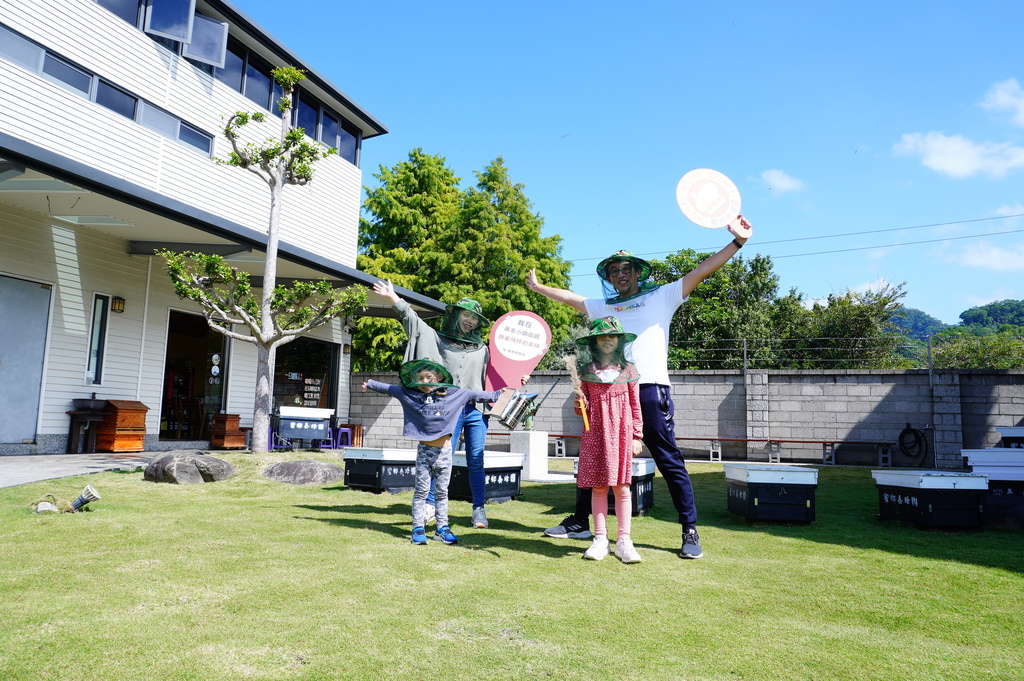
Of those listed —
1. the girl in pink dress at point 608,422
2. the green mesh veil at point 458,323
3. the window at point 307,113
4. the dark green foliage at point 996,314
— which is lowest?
the girl in pink dress at point 608,422

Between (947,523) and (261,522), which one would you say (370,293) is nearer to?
(261,522)

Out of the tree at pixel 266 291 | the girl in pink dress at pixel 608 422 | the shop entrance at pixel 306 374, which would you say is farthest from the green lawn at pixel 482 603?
the shop entrance at pixel 306 374

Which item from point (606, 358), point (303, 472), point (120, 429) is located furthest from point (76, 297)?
point (606, 358)

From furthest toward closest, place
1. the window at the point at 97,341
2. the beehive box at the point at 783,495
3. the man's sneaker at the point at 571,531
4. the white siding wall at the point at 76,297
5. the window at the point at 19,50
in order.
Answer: the window at the point at 97,341 → the window at the point at 19,50 → the white siding wall at the point at 76,297 → the beehive box at the point at 783,495 → the man's sneaker at the point at 571,531

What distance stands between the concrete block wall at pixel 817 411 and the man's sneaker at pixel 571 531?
35.8ft

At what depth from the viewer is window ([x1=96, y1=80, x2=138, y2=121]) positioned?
37.0 ft

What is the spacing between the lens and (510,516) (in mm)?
5504

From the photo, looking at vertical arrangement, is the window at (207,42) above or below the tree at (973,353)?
above

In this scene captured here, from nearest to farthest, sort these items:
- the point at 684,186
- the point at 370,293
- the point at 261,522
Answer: the point at 684,186 → the point at 261,522 → the point at 370,293

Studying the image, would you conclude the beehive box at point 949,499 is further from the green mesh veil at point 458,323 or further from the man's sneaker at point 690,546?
the green mesh veil at point 458,323

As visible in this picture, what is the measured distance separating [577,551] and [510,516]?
1533 millimetres

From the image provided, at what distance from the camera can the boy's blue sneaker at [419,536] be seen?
4078 mm

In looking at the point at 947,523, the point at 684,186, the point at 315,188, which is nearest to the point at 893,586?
the point at 947,523

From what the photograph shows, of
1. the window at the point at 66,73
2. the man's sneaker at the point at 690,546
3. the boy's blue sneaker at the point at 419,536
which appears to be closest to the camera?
the man's sneaker at the point at 690,546
